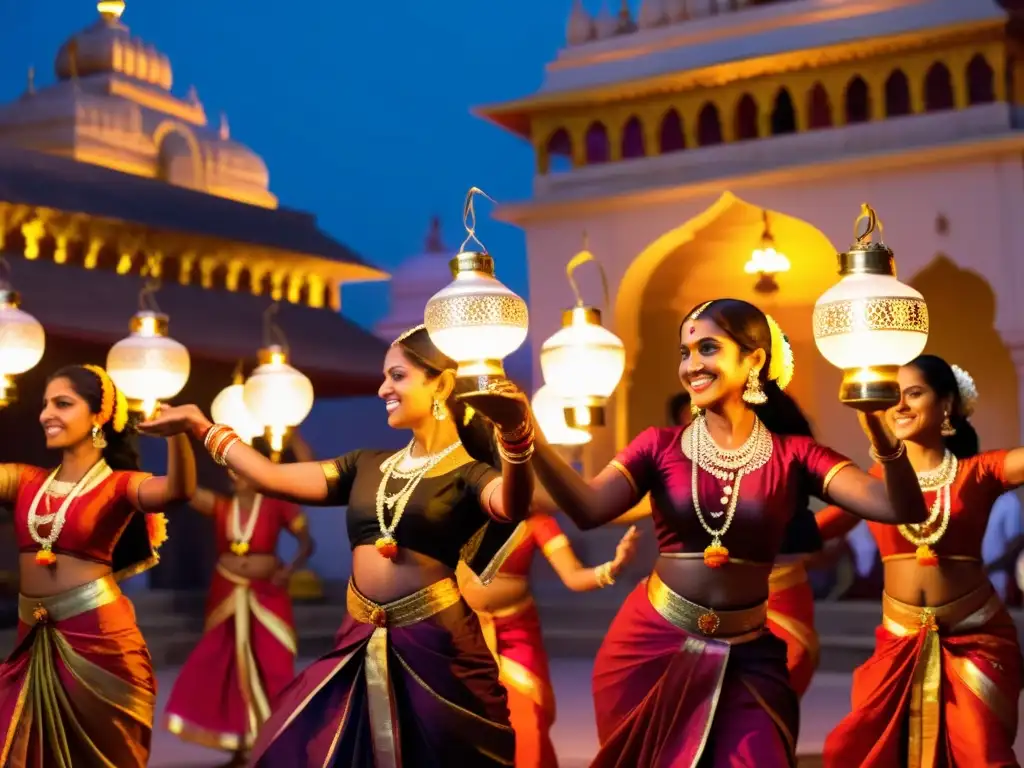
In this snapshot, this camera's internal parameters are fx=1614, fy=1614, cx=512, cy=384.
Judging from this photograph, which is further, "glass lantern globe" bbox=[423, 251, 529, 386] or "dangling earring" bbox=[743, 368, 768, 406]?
"dangling earring" bbox=[743, 368, 768, 406]

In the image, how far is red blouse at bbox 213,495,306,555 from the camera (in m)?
7.29

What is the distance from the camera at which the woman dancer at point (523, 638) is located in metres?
4.99

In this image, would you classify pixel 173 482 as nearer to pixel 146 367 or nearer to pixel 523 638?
pixel 146 367

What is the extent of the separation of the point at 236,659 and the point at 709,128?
6530 millimetres

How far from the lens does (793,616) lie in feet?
17.6

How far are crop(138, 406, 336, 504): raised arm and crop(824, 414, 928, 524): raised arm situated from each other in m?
1.22

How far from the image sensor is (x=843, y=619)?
10422 millimetres

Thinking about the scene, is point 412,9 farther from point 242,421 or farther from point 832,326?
point 832,326

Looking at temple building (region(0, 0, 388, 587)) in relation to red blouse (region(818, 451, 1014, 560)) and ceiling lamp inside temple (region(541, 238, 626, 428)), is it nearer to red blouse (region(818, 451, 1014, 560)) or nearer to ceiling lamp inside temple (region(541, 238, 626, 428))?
ceiling lamp inside temple (region(541, 238, 626, 428))

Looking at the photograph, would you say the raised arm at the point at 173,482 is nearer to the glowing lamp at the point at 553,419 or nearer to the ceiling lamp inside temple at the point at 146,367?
the ceiling lamp inside temple at the point at 146,367

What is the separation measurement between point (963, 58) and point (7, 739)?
8.33m

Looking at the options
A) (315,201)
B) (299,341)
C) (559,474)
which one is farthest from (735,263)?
(315,201)

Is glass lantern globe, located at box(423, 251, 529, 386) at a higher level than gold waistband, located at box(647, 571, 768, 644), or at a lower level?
higher

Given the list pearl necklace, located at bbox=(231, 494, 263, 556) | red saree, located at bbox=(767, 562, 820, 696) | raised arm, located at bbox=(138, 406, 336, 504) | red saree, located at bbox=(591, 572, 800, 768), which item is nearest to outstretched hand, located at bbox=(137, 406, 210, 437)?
raised arm, located at bbox=(138, 406, 336, 504)
